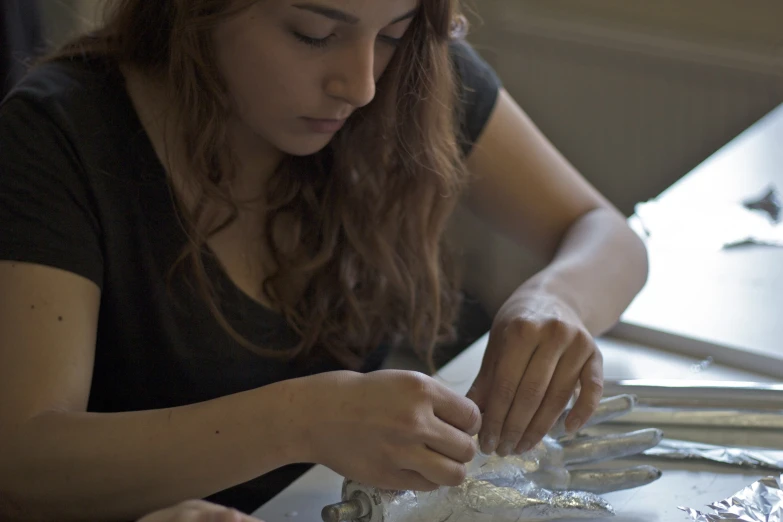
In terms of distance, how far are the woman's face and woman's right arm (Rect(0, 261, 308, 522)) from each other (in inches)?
9.3

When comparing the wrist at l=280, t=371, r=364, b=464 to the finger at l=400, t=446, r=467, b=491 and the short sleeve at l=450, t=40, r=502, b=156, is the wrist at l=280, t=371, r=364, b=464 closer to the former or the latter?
the finger at l=400, t=446, r=467, b=491

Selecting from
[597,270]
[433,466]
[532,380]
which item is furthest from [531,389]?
[597,270]

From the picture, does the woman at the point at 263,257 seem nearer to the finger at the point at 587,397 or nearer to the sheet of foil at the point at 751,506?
the finger at the point at 587,397

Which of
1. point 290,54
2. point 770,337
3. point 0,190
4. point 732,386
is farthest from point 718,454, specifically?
point 0,190

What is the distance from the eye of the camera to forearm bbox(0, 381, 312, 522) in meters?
0.65

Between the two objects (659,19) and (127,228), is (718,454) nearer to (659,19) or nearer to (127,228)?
(127,228)

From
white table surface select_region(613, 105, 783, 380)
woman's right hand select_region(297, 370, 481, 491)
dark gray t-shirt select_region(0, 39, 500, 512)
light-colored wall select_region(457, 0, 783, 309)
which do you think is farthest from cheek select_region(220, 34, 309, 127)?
light-colored wall select_region(457, 0, 783, 309)

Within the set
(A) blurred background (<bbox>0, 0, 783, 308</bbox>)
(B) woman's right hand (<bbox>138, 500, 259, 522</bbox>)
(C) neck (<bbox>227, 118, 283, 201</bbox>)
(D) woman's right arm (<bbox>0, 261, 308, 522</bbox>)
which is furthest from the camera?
(A) blurred background (<bbox>0, 0, 783, 308</bbox>)

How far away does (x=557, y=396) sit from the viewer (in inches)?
29.2

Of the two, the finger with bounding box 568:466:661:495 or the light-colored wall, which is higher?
the light-colored wall

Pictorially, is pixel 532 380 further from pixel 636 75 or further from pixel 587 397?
pixel 636 75

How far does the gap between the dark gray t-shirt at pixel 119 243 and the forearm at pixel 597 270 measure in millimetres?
250

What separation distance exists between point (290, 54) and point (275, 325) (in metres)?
0.27

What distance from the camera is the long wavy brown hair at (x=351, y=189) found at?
0.81 meters
